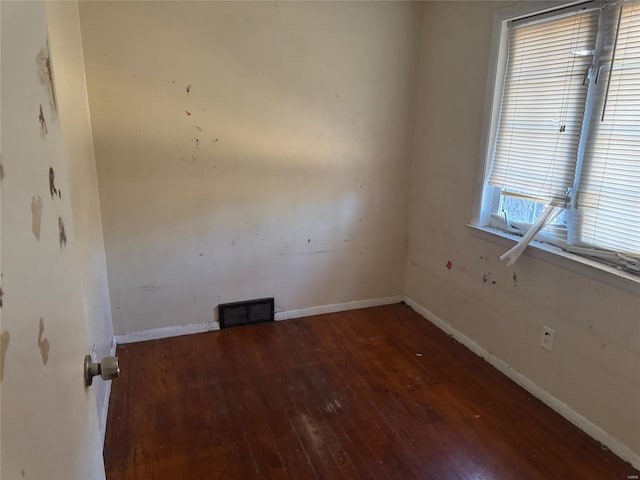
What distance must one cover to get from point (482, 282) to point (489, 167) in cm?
70

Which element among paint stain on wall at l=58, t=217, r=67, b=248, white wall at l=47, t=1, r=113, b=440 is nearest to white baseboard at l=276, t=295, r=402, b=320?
white wall at l=47, t=1, r=113, b=440

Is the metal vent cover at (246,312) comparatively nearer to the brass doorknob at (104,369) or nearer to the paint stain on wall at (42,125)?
the brass doorknob at (104,369)

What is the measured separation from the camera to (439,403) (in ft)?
7.34

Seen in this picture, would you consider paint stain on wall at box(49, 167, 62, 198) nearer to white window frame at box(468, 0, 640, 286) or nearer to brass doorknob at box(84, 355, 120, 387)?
brass doorknob at box(84, 355, 120, 387)

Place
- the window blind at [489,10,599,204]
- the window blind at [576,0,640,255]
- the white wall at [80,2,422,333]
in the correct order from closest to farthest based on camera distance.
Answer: the window blind at [576,0,640,255]
the window blind at [489,10,599,204]
the white wall at [80,2,422,333]

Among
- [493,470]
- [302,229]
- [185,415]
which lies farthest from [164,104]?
[493,470]

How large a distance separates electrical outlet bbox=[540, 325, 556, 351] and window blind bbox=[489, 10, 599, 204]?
654 mm

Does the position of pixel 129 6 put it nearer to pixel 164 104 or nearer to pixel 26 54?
pixel 164 104

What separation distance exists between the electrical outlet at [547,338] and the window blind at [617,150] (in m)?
0.49

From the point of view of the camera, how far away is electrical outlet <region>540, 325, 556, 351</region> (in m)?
2.20

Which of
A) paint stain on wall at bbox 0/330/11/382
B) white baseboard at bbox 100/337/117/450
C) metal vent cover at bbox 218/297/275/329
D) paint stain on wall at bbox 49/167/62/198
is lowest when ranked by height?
white baseboard at bbox 100/337/117/450

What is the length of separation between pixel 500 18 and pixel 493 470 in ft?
7.38

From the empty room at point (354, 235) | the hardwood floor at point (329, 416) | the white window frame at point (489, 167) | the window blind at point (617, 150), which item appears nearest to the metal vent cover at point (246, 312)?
the empty room at point (354, 235)

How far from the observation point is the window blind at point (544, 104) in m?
2.00
